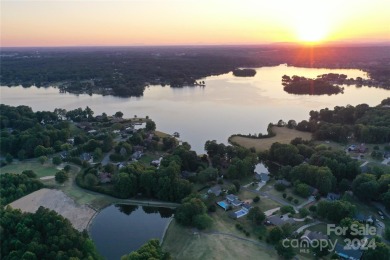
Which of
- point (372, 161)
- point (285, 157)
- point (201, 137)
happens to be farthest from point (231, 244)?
point (201, 137)

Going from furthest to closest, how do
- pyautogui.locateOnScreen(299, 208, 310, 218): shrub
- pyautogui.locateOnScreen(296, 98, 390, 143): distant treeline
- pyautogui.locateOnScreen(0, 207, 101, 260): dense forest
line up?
pyautogui.locateOnScreen(296, 98, 390, 143): distant treeline < pyautogui.locateOnScreen(299, 208, 310, 218): shrub < pyautogui.locateOnScreen(0, 207, 101, 260): dense forest

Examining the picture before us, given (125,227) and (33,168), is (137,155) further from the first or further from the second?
(125,227)

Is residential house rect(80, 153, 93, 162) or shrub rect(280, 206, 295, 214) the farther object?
residential house rect(80, 153, 93, 162)

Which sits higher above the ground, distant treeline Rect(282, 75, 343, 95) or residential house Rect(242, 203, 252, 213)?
distant treeline Rect(282, 75, 343, 95)

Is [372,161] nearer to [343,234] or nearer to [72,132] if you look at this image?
[343,234]

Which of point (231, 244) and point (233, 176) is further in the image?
point (233, 176)

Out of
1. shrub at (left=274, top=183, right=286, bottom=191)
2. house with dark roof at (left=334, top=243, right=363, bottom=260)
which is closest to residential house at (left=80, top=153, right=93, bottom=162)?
shrub at (left=274, top=183, right=286, bottom=191)

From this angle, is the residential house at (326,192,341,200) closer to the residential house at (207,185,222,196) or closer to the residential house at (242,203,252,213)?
the residential house at (242,203,252,213)
